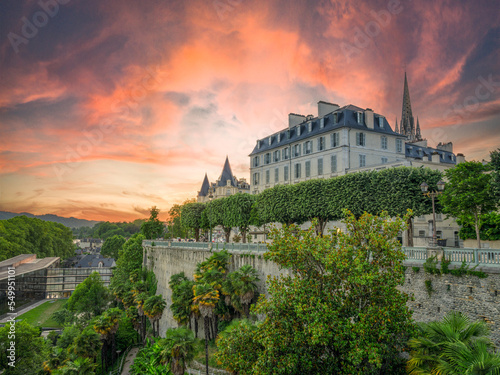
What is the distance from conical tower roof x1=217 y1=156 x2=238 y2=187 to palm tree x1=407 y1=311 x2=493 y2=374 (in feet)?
295

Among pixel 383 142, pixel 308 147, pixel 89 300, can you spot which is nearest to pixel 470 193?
pixel 383 142

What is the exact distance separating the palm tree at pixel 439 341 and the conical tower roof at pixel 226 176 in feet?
295

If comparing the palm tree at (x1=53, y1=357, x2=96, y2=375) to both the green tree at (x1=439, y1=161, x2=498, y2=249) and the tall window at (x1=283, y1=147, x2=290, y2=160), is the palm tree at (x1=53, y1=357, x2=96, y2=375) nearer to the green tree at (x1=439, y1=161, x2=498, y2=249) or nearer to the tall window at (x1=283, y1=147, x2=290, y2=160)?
the green tree at (x1=439, y1=161, x2=498, y2=249)

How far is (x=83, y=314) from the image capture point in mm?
56500

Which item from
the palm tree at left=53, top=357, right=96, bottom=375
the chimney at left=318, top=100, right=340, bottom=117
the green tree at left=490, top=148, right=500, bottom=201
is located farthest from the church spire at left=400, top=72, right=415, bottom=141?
the palm tree at left=53, top=357, right=96, bottom=375

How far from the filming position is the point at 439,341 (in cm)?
1134

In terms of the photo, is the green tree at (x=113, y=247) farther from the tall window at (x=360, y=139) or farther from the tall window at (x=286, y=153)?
the tall window at (x=360, y=139)

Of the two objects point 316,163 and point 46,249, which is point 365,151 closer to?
point 316,163

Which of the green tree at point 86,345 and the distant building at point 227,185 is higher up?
the distant building at point 227,185

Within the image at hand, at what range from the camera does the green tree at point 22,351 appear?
2548 centimetres

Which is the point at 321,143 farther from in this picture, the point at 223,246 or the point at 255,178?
the point at 223,246

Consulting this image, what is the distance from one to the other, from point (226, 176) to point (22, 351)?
7784cm

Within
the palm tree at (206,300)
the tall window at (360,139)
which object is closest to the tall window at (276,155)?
the tall window at (360,139)

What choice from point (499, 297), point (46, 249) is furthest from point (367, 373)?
point (46, 249)
